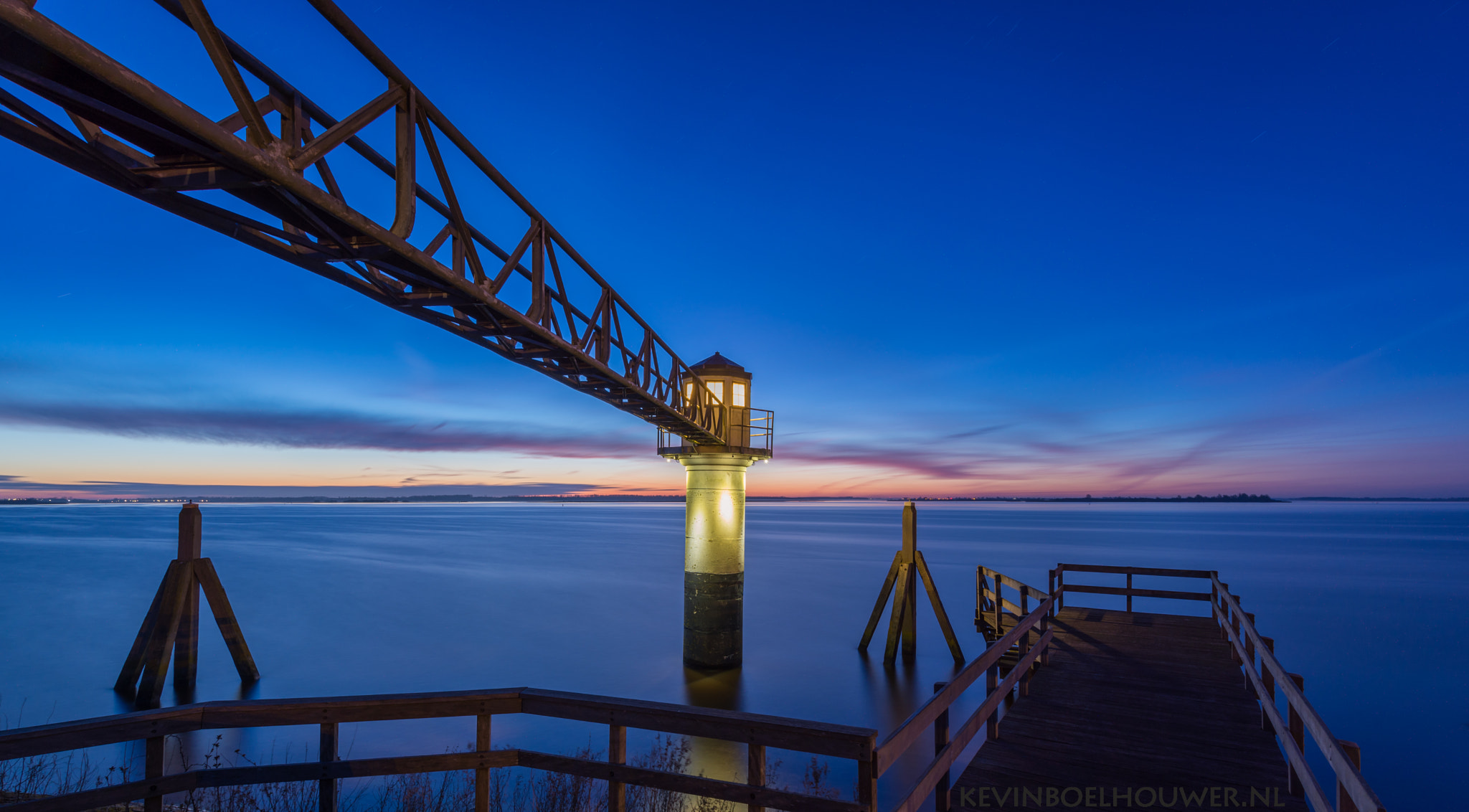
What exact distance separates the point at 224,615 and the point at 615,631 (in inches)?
657

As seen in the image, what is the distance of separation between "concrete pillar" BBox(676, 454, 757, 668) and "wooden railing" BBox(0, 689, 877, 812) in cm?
1527

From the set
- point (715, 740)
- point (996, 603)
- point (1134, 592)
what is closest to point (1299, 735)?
point (1134, 592)

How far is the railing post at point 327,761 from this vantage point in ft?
15.6

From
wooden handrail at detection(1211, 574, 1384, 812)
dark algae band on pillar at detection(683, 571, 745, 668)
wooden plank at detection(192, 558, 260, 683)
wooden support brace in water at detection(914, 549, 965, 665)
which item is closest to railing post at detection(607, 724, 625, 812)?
wooden handrail at detection(1211, 574, 1384, 812)

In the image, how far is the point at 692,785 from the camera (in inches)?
186

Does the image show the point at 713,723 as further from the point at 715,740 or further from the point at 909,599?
the point at 909,599

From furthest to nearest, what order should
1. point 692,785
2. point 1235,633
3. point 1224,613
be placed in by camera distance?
point 1224,613 → point 1235,633 → point 692,785

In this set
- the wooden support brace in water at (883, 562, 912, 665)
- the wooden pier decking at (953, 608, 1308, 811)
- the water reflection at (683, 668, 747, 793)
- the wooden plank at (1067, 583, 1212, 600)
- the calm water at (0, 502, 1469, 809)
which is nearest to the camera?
the wooden pier decking at (953, 608, 1308, 811)

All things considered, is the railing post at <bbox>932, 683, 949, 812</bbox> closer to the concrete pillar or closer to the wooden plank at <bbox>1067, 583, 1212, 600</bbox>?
the wooden plank at <bbox>1067, 583, 1212, 600</bbox>

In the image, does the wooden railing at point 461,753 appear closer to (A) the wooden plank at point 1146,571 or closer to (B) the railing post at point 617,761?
(B) the railing post at point 617,761

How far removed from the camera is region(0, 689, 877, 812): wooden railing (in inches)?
166

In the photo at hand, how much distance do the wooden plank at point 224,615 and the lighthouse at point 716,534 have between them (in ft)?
37.8

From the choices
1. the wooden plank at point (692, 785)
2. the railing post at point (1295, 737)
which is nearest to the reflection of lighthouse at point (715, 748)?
the wooden plank at point (692, 785)

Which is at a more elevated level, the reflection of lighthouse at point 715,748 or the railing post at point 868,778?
Answer: the railing post at point 868,778
